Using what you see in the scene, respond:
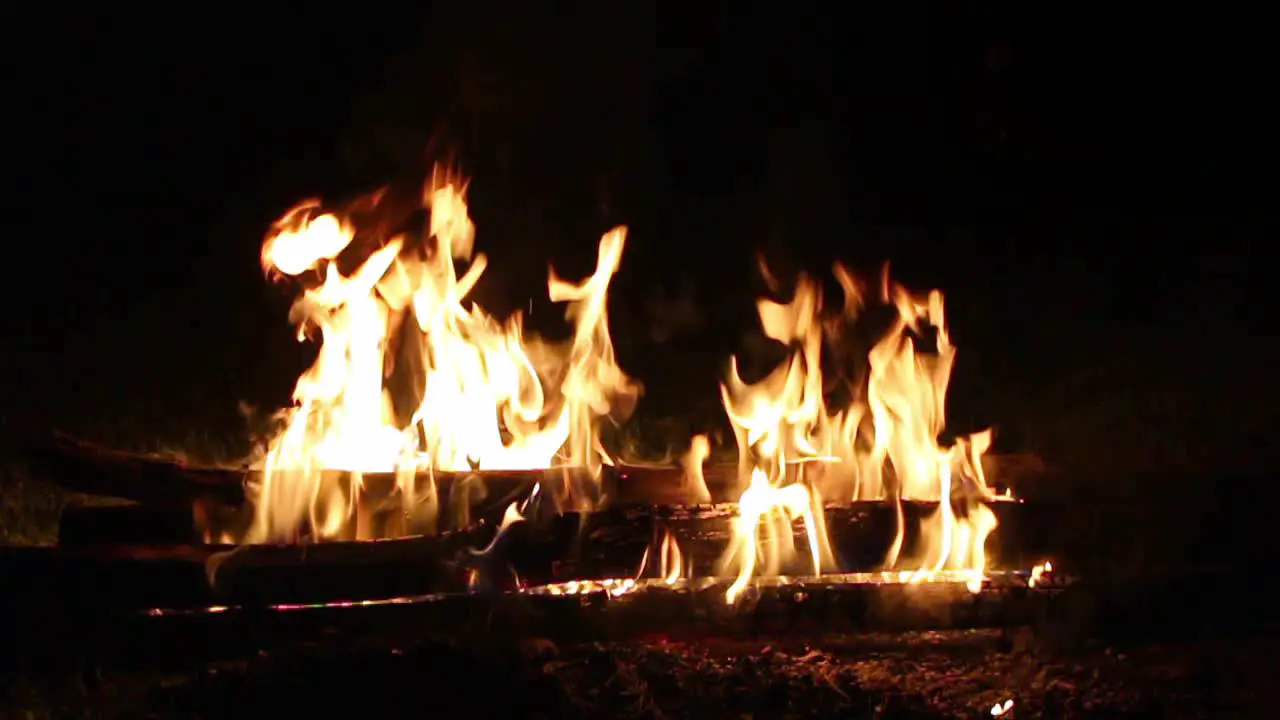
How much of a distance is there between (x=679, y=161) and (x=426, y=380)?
A: 409cm

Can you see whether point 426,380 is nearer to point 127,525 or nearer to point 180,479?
point 180,479

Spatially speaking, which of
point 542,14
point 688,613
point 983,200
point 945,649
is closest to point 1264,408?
point 983,200

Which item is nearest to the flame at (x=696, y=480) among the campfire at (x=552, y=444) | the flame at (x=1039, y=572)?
the campfire at (x=552, y=444)

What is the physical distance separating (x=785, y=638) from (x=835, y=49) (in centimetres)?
494

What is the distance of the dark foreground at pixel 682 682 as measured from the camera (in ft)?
11.7

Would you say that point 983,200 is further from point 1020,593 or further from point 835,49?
point 1020,593

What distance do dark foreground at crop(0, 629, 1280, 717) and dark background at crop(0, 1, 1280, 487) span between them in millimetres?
3581

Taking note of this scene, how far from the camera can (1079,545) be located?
4.30 m

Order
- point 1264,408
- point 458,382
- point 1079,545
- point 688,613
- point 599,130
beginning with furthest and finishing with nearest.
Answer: point 599,130 → point 1264,408 → point 458,382 → point 1079,545 → point 688,613

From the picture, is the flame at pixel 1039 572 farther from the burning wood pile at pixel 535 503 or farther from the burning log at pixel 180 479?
the burning log at pixel 180 479

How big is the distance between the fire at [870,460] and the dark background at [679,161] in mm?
2675

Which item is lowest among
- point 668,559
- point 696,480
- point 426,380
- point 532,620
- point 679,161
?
point 532,620

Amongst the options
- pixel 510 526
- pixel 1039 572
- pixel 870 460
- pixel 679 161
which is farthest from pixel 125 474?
pixel 679 161

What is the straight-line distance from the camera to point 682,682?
3740mm
